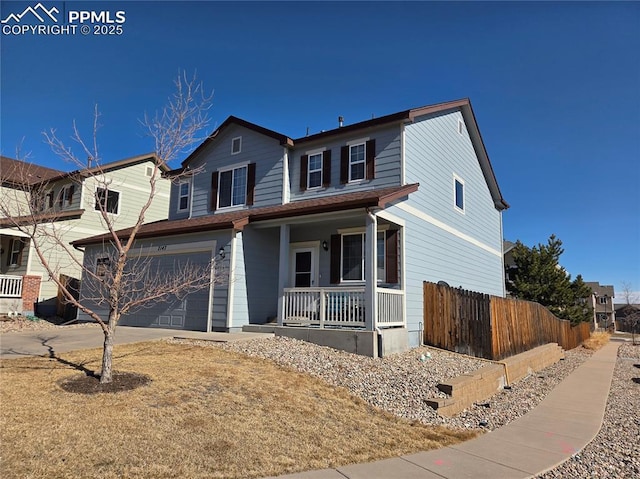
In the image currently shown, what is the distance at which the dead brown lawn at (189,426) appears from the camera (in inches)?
161

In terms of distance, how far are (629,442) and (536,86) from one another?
11.3 metres

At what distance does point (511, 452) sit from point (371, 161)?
30.4ft

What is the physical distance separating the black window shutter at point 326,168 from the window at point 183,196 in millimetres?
6473

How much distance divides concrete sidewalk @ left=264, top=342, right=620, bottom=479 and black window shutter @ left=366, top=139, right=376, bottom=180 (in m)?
7.54

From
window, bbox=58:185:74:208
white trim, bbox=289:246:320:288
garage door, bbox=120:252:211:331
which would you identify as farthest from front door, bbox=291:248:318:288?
window, bbox=58:185:74:208

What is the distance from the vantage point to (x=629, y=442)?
20.7 ft

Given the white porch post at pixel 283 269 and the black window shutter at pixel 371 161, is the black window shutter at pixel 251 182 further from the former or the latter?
the black window shutter at pixel 371 161

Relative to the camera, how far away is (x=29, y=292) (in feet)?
59.6

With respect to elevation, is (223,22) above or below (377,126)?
above

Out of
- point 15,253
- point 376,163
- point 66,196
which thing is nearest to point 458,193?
point 376,163

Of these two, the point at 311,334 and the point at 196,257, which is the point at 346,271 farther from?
the point at 196,257

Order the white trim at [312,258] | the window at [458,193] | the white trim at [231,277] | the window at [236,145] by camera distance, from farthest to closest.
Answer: the window at [458,193] < the window at [236,145] < the white trim at [312,258] < the white trim at [231,277]

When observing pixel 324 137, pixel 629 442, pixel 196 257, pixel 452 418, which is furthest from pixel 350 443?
pixel 324 137

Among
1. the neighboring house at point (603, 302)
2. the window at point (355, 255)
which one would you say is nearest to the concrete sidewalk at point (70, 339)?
the window at point (355, 255)
